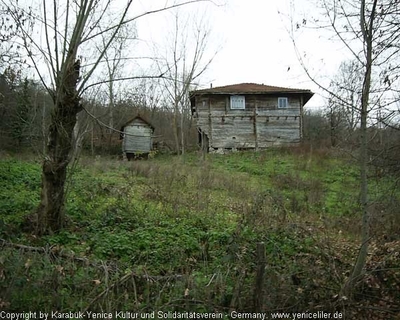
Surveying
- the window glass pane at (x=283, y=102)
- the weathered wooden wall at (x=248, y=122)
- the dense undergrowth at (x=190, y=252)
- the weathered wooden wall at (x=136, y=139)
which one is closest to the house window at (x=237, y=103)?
the weathered wooden wall at (x=248, y=122)

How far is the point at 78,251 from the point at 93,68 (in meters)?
2.99

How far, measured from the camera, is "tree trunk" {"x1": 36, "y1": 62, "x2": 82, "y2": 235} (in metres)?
6.23

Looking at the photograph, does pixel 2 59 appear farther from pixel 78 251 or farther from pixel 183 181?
pixel 183 181

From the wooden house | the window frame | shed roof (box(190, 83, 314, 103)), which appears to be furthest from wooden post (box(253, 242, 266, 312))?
the window frame

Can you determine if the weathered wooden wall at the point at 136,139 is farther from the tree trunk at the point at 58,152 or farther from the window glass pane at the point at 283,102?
the tree trunk at the point at 58,152

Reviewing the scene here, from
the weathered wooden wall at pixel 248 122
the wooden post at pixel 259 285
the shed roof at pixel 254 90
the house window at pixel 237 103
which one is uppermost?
the shed roof at pixel 254 90

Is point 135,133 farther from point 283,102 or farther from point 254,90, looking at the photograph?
point 283,102

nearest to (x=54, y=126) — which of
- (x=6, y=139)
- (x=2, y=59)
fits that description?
(x=2, y=59)

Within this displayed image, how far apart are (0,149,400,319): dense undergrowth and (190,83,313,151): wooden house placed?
16.3 m

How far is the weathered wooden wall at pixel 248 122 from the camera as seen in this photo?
27.8 meters

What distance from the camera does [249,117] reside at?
28.0 m

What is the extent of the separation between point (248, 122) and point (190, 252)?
22634mm

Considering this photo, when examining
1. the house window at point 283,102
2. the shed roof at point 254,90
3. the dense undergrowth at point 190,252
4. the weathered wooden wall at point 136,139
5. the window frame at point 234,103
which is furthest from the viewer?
the house window at point 283,102

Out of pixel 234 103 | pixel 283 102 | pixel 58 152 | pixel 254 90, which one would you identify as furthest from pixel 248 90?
pixel 58 152
